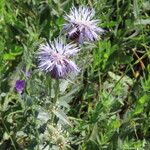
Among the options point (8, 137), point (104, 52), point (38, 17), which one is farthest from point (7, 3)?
point (8, 137)

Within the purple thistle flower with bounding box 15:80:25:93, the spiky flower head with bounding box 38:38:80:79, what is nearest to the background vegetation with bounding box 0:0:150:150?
the purple thistle flower with bounding box 15:80:25:93

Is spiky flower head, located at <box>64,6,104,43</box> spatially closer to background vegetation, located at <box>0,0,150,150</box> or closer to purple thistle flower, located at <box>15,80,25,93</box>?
background vegetation, located at <box>0,0,150,150</box>

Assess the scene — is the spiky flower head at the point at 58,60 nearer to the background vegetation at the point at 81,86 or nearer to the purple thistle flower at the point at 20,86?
the background vegetation at the point at 81,86

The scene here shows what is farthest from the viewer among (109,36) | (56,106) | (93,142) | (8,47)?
(109,36)

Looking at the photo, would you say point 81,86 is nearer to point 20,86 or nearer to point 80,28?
point 20,86

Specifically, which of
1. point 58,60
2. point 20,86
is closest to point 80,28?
point 58,60

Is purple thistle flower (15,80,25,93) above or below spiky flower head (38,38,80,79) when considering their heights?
below

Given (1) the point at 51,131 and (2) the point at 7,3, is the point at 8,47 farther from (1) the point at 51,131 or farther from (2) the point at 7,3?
(1) the point at 51,131
